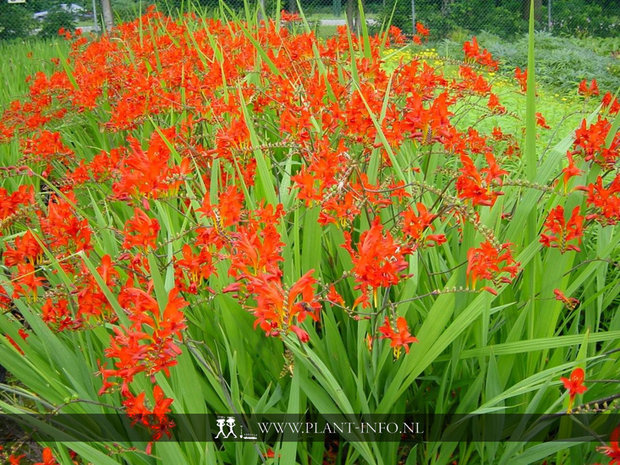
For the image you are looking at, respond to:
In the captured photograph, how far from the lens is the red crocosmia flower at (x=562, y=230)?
1191 millimetres

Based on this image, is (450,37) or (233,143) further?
(450,37)

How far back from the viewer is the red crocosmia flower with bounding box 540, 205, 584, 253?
3.91 feet

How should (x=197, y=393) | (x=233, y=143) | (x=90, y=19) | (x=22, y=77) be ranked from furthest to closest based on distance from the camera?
(x=90, y=19) < (x=22, y=77) < (x=233, y=143) < (x=197, y=393)

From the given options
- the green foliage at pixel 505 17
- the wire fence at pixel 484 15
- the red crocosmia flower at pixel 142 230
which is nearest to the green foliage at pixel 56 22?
the wire fence at pixel 484 15

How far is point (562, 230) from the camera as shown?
1224 millimetres

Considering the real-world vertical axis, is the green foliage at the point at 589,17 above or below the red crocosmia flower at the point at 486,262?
below

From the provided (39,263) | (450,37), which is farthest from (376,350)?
(450,37)

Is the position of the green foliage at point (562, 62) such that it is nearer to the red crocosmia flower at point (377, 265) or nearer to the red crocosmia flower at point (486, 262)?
the red crocosmia flower at point (486, 262)

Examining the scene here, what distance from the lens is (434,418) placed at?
1.34m

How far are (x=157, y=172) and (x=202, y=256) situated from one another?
22 cm

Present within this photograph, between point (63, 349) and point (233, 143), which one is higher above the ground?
point (233, 143)

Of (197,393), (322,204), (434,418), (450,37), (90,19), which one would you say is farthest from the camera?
(90,19)

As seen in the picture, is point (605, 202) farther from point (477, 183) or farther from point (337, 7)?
point (337, 7)

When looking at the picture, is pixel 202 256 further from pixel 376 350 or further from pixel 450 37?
pixel 450 37
